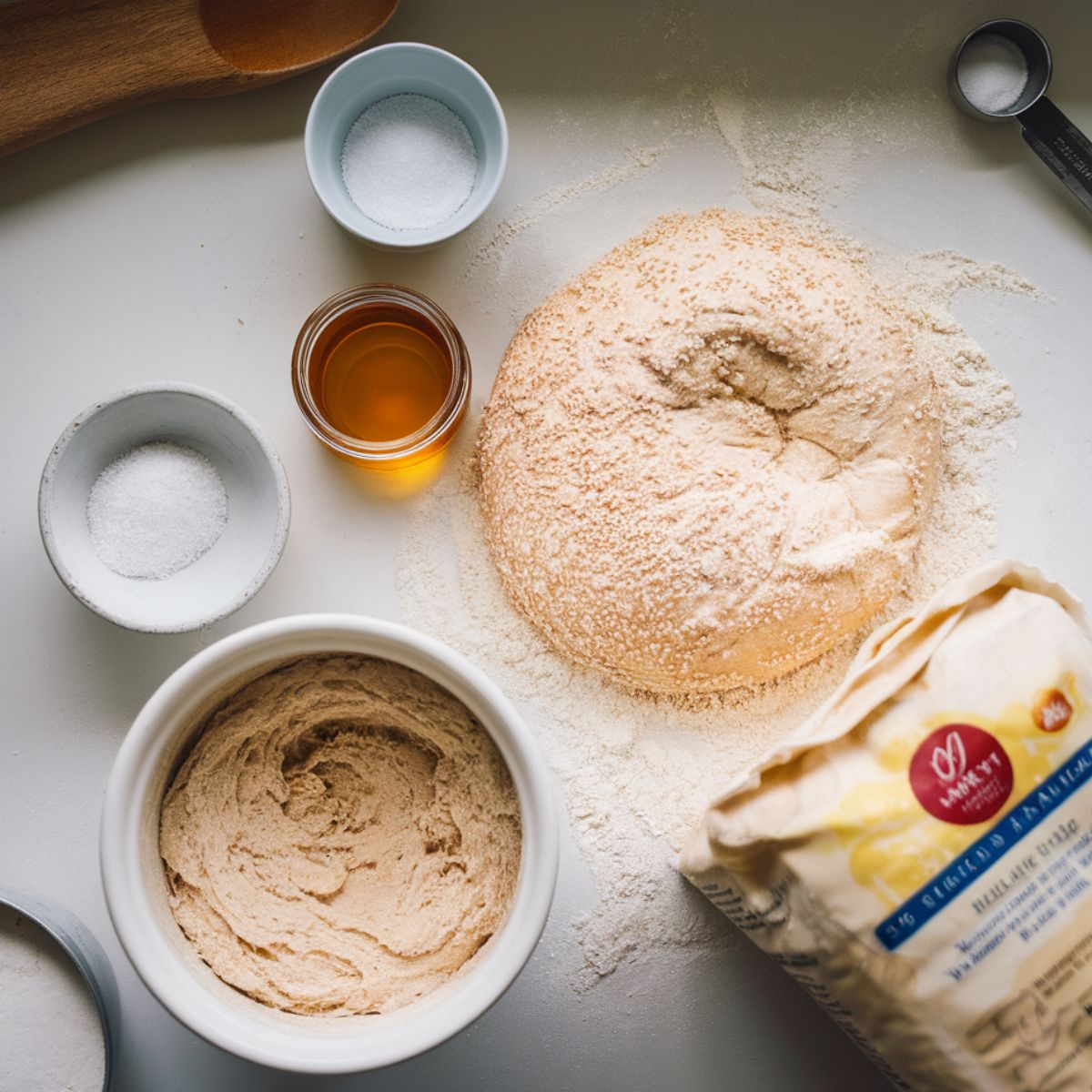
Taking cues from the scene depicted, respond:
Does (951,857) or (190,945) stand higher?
(190,945)

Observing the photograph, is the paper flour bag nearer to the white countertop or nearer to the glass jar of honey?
the white countertop

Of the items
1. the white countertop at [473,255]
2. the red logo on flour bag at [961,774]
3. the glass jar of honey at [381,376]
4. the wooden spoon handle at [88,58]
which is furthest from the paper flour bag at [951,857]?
the wooden spoon handle at [88,58]

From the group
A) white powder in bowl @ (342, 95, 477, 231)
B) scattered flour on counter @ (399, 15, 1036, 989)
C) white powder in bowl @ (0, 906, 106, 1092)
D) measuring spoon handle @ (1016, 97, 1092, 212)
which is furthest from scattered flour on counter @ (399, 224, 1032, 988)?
white powder in bowl @ (0, 906, 106, 1092)

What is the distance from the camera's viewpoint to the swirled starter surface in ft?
2.73

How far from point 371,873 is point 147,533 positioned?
39 cm

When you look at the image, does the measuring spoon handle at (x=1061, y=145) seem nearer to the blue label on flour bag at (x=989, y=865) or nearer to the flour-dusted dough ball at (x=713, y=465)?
the flour-dusted dough ball at (x=713, y=465)

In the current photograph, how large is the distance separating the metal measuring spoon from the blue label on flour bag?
64 centimetres

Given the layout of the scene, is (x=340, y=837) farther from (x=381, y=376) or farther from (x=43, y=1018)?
(x=381, y=376)

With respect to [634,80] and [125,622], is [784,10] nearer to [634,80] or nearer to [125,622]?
[634,80]

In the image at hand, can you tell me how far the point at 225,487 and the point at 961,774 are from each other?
72cm

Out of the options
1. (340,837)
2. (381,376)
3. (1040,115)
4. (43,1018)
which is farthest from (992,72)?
(43,1018)

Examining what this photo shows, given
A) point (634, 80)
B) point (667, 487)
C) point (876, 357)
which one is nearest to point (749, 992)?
point (667, 487)

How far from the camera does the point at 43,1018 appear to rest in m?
0.92

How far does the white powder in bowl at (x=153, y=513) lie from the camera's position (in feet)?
3.18
